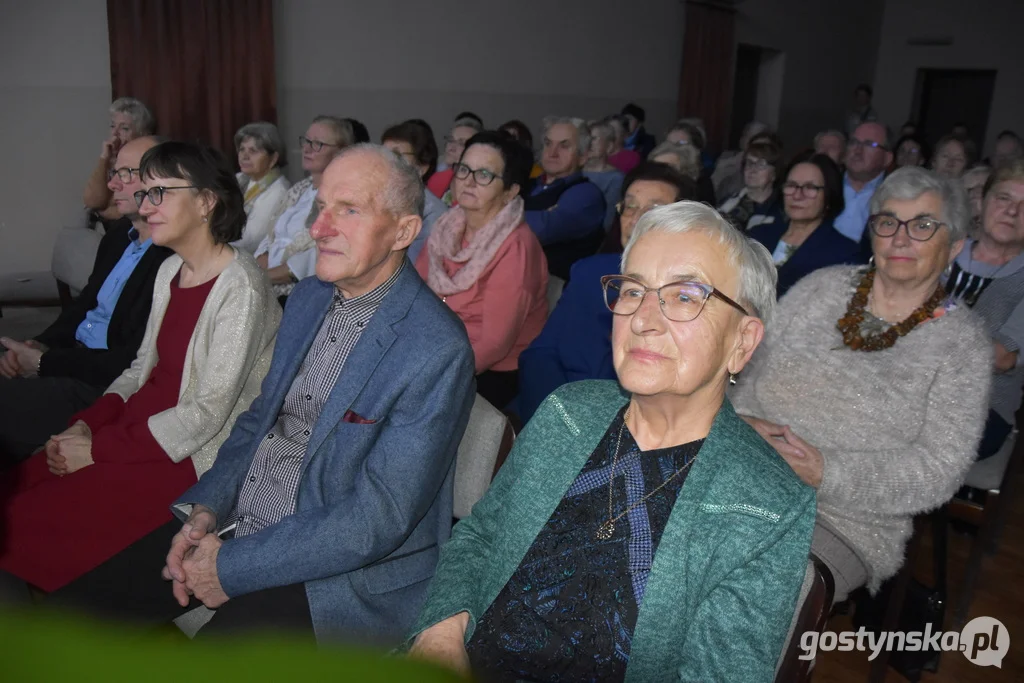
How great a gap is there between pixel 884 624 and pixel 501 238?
1729 millimetres

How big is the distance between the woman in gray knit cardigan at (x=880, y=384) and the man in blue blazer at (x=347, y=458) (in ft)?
2.86

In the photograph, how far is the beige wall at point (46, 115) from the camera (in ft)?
17.6

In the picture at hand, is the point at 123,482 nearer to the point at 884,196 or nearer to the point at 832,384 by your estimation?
the point at 832,384

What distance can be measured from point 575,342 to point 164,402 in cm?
121

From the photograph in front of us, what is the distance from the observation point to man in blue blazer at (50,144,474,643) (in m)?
1.55

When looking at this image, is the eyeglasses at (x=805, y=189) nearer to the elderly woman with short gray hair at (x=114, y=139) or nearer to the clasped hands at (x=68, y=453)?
the clasped hands at (x=68, y=453)

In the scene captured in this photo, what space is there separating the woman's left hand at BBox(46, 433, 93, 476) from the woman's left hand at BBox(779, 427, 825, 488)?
1.74m

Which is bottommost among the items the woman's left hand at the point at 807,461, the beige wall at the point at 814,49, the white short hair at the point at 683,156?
the woman's left hand at the point at 807,461

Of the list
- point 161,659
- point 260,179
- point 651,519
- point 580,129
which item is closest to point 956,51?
point 580,129

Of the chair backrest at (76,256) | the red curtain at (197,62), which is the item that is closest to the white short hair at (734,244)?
the chair backrest at (76,256)

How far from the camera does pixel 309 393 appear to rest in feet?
5.80

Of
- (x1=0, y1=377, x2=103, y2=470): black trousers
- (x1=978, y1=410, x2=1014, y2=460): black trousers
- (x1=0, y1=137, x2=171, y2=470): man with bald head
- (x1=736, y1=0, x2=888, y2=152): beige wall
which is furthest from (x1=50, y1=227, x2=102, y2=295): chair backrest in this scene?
(x1=736, y1=0, x2=888, y2=152): beige wall

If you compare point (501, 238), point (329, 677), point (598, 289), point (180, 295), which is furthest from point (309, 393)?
point (329, 677)

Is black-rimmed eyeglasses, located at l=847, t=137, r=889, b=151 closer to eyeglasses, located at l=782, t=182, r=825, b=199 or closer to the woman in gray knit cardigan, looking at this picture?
eyeglasses, located at l=782, t=182, r=825, b=199
